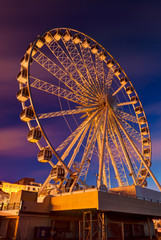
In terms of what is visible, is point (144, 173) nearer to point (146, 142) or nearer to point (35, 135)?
point (146, 142)

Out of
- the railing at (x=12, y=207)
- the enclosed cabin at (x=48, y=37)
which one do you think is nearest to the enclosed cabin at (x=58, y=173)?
the railing at (x=12, y=207)

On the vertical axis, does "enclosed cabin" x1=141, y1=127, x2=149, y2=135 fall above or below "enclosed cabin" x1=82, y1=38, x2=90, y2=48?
below

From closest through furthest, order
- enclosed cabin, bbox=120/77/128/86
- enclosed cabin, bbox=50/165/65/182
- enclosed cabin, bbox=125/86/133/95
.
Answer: enclosed cabin, bbox=50/165/65/182 < enclosed cabin, bbox=120/77/128/86 < enclosed cabin, bbox=125/86/133/95

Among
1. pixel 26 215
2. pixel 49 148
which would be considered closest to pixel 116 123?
pixel 49 148

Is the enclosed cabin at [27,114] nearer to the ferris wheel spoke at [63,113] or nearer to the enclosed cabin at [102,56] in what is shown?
the ferris wheel spoke at [63,113]

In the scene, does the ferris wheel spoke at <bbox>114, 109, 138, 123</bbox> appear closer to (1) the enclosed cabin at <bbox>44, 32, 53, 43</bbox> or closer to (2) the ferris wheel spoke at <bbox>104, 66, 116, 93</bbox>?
(2) the ferris wheel spoke at <bbox>104, 66, 116, 93</bbox>

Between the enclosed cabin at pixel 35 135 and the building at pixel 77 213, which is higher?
the enclosed cabin at pixel 35 135

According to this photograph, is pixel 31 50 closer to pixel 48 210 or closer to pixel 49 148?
pixel 49 148

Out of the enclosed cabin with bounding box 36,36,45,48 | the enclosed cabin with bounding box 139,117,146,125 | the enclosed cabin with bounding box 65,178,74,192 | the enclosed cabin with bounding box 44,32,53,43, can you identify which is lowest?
the enclosed cabin with bounding box 65,178,74,192

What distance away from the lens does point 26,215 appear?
19859 mm

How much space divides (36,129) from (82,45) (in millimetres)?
16063

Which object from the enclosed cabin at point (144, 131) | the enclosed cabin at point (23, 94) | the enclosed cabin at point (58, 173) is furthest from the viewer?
the enclosed cabin at point (144, 131)

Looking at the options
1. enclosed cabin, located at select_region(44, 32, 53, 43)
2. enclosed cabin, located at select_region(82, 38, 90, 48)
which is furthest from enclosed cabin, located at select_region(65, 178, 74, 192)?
enclosed cabin, located at select_region(82, 38, 90, 48)

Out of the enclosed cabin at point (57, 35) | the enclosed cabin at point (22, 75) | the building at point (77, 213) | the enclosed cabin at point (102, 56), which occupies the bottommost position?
the building at point (77, 213)
